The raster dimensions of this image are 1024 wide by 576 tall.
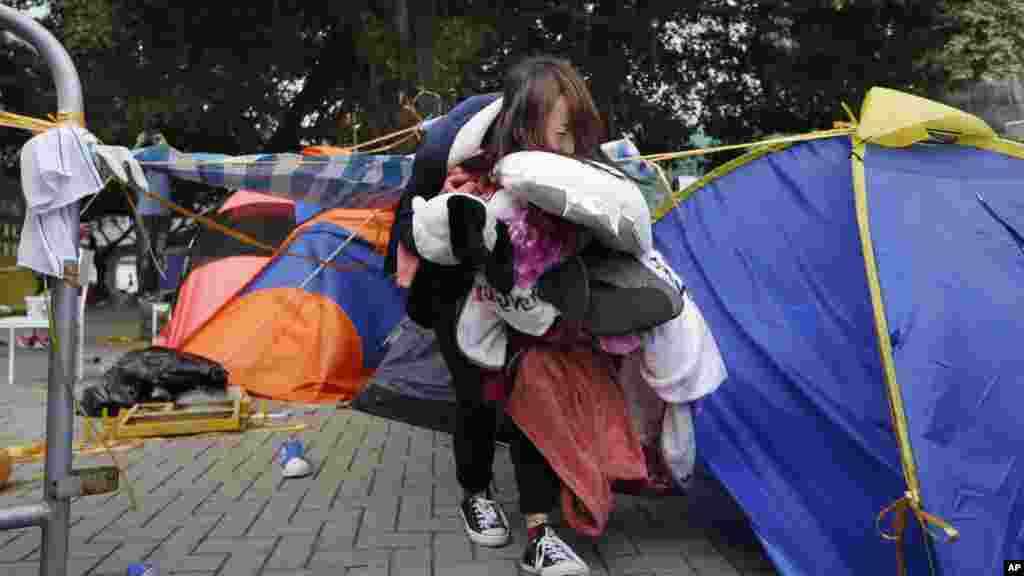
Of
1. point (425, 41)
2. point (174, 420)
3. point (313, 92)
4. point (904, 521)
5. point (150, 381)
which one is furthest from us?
point (313, 92)

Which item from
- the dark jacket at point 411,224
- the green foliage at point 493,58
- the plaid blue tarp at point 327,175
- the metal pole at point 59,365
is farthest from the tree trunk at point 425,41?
the metal pole at point 59,365

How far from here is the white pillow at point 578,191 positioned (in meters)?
2.16

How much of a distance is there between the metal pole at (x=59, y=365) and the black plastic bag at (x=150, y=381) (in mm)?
2679

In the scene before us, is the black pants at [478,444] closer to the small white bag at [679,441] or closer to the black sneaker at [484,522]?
the black sneaker at [484,522]

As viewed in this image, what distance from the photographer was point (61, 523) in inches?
83.5

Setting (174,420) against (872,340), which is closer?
(872,340)

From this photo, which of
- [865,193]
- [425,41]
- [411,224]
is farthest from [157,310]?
[865,193]

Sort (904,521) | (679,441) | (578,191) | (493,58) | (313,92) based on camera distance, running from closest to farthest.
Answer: (904,521) < (578,191) < (679,441) < (493,58) < (313,92)

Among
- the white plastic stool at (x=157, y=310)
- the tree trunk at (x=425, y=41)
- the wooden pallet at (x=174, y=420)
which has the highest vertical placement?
the tree trunk at (x=425, y=41)

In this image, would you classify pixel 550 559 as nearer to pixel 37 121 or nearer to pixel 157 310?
pixel 37 121

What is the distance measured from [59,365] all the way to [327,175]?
1.32 m

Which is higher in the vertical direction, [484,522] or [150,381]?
[484,522]

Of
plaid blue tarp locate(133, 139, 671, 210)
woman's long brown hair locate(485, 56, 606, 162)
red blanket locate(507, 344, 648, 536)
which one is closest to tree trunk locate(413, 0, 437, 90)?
plaid blue tarp locate(133, 139, 671, 210)

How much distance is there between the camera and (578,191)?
2.17m
